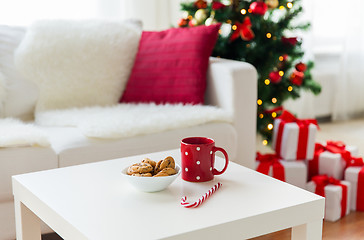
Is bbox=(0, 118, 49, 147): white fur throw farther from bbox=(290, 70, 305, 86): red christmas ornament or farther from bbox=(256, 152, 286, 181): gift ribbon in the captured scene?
bbox=(290, 70, 305, 86): red christmas ornament

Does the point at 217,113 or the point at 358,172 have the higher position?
the point at 217,113

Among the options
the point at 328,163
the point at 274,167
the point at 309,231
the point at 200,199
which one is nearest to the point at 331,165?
the point at 328,163

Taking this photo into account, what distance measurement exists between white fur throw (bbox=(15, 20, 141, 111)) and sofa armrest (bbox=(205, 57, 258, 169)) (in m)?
0.42

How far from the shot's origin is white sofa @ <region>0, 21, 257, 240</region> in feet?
6.00

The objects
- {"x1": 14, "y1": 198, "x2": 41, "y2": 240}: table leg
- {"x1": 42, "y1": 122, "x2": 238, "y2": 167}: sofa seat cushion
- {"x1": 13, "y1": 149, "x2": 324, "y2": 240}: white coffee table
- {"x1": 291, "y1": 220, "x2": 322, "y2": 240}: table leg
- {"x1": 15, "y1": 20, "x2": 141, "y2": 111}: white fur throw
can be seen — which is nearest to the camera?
{"x1": 13, "y1": 149, "x2": 324, "y2": 240}: white coffee table

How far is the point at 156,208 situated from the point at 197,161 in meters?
0.21

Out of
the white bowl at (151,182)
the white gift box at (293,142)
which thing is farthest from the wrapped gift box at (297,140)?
the white bowl at (151,182)

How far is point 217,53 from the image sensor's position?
2709 mm

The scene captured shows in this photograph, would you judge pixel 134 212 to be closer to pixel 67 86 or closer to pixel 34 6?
pixel 67 86

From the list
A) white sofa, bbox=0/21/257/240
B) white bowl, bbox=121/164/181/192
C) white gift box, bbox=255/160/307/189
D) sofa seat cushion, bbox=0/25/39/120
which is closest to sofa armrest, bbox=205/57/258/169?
white sofa, bbox=0/21/257/240

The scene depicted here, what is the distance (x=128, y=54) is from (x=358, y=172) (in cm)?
112

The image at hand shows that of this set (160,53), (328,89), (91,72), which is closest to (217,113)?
(160,53)

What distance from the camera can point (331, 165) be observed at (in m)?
2.41

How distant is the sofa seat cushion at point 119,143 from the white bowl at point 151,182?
613 millimetres
